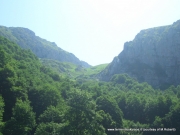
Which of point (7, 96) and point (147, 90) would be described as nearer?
point (7, 96)

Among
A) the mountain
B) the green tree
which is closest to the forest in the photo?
the green tree

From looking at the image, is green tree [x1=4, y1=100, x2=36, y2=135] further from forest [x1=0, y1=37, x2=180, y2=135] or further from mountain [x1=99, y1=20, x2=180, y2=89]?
mountain [x1=99, y1=20, x2=180, y2=89]

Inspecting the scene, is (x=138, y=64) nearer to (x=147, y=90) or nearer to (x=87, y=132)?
(x=147, y=90)

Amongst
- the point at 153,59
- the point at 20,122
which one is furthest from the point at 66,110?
the point at 153,59

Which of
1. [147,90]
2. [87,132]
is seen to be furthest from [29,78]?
[147,90]

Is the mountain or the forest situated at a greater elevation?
the mountain

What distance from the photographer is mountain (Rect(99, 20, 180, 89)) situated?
140250 mm

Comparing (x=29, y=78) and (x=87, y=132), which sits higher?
(x=29, y=78)

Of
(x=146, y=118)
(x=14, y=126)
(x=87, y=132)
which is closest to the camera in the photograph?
(x=87, y=132)

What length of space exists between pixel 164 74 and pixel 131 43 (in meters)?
47.9

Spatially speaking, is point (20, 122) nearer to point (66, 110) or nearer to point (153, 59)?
point (66, 110)

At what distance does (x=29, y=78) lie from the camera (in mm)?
67000

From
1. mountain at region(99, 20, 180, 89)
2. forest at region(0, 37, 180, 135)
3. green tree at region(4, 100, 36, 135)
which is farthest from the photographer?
mountain at region(99, 20, 180, 89)

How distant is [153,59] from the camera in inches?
6019
